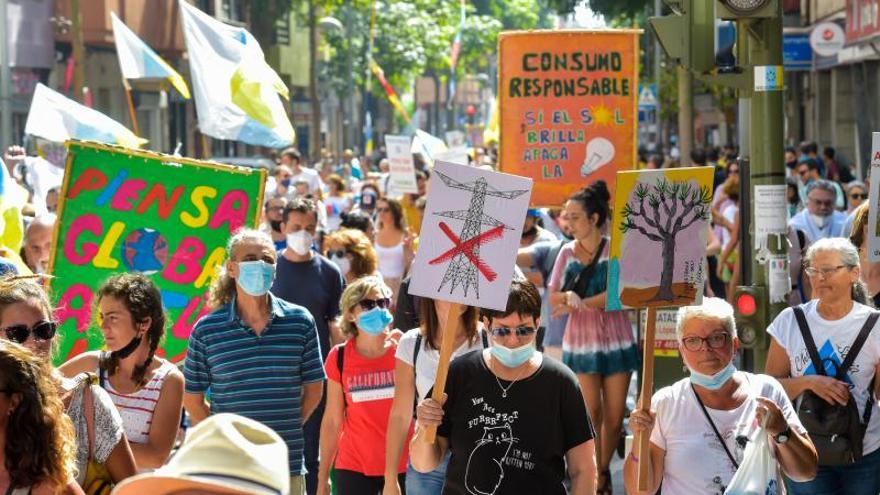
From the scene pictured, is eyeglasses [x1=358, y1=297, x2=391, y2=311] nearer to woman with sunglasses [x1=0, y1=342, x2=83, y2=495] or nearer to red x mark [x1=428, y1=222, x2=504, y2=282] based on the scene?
red x mark [x1=428, y1=222, x2=504, y2=282]

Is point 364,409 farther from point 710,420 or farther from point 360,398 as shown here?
point 710,420

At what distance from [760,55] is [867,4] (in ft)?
56.6

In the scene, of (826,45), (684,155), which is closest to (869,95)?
(684,155)

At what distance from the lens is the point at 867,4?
2548 centimetres

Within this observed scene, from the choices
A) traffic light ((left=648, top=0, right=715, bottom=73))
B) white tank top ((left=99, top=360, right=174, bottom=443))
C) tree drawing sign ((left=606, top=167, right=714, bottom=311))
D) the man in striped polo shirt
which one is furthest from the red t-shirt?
traffic light ((left=648, top=0, right=715, bottom=73))

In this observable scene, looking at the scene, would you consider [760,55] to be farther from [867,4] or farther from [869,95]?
[869,95]

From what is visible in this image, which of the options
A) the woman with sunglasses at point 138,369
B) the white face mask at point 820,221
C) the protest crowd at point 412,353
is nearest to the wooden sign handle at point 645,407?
the protest crowd at point 412,353

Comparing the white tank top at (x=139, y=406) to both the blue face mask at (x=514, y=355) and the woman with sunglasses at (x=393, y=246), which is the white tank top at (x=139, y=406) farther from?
the woman with sunglasses at (x=393, y=246)

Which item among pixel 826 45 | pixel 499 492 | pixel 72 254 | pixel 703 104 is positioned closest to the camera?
pixel 499 492

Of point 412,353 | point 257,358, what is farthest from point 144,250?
point 412,353

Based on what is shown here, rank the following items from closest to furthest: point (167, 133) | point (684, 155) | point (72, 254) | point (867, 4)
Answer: point (72, 254) → point (867, 4) → point (684, 155) → point (167, 133)

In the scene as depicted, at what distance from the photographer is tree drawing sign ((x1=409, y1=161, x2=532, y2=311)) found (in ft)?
20.0

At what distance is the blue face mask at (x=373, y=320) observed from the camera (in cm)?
764

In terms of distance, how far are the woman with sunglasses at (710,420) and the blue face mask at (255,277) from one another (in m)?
2.10
